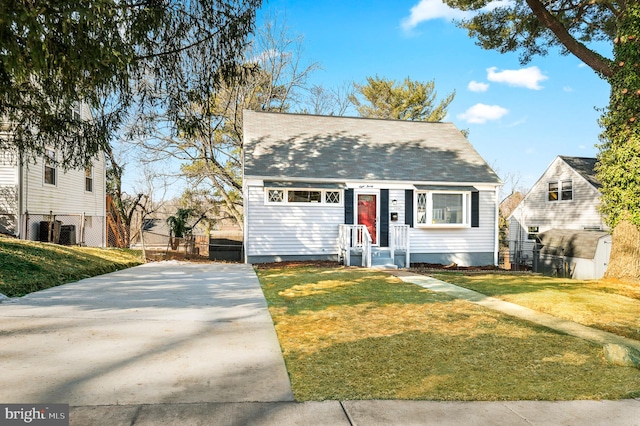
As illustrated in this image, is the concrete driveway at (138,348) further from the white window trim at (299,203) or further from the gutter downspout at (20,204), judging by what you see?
the gutter downspout at (20,204)

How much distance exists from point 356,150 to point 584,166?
15.9 metres

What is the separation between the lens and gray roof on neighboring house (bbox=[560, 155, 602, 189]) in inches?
854

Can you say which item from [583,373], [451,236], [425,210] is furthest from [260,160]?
[583,373]

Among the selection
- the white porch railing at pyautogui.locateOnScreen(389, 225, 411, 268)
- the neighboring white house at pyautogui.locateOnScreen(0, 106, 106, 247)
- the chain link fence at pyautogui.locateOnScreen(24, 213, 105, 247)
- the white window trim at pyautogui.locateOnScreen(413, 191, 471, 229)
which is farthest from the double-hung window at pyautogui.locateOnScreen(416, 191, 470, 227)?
the chain link fence at pyautogui.locateOnScreen(24, 213, 105, 247)

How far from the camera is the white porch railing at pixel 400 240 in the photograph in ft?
43.0

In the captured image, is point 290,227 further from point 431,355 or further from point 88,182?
point 88,182

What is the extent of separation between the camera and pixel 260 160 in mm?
13664

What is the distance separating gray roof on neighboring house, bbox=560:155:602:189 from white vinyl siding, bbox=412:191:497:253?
10.4 metres

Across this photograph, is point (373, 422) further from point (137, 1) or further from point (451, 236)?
point (451, 236)

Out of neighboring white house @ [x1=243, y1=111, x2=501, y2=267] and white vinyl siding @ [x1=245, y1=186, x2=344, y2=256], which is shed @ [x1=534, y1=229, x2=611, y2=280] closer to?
neighboring white house @ [x1=243, y1=111, x2=501, y2=267]

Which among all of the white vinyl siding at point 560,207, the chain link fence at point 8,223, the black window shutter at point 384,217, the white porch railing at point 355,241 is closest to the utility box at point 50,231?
the chain link fence at point 8,223

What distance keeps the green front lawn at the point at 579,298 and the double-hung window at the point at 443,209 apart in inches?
167

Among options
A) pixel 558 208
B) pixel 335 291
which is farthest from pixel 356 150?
pixel 558 208

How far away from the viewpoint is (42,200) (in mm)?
15617
